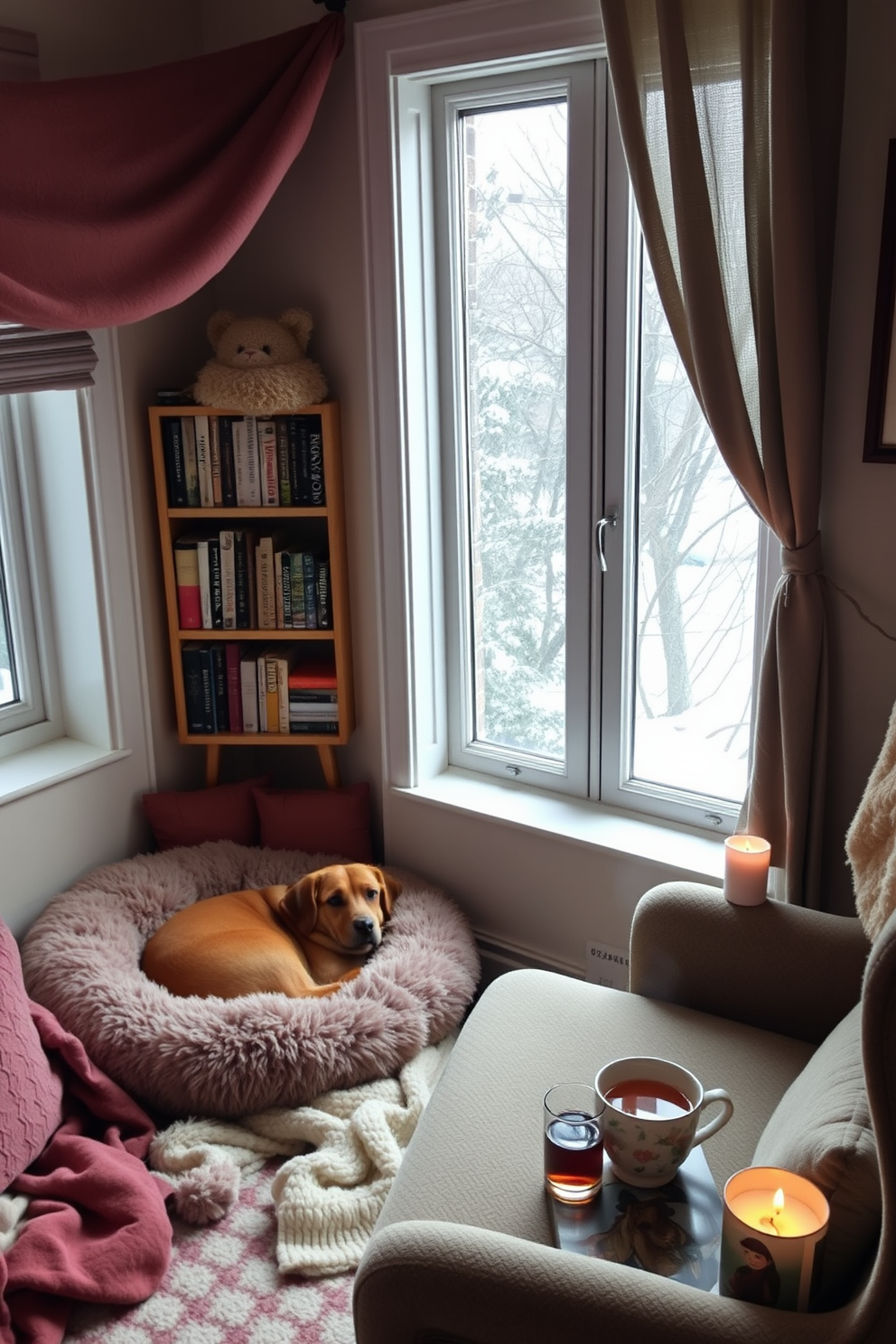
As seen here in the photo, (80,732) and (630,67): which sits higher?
(630,67)

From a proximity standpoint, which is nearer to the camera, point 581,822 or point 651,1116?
point 651,1116

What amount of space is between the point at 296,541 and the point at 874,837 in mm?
1719

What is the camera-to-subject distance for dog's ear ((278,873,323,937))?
2436 mm

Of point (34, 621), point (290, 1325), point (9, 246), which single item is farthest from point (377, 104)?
point (290, 1325)

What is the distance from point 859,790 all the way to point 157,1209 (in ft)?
4.60

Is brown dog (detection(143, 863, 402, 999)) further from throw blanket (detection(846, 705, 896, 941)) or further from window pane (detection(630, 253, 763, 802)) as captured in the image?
A: throw blanket (detection(846, 705, 896, 941))

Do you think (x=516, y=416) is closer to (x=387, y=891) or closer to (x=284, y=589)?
(x=284, y=589)

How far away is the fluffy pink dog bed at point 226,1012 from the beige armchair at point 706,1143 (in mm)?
394

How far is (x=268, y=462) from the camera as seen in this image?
2.64 m

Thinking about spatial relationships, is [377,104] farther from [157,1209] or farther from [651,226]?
[157,1209]

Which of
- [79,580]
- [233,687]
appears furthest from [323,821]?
[79,580]

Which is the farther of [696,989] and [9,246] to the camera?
[9,246]

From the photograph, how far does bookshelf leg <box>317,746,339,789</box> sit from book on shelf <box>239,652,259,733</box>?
17 centimetres

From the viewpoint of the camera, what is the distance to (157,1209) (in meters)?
1.91
